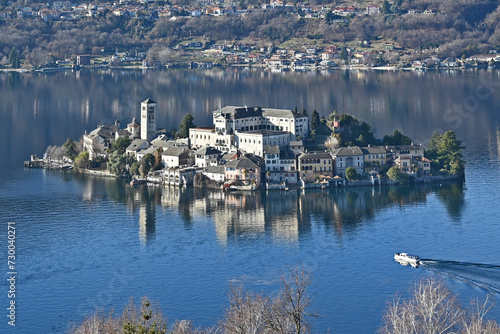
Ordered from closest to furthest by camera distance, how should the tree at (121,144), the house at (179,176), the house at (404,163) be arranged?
the house at (404,163) < the house at (179,176) < the tree at (121,144)

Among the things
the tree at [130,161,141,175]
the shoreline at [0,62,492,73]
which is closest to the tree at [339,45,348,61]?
the shoreline at [0,62,492,73]

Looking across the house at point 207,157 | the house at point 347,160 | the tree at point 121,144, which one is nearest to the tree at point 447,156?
the house at point 347,160

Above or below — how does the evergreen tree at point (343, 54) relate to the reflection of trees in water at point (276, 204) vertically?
above

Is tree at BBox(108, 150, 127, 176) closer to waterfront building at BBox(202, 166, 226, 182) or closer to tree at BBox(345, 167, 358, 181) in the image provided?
waterfront building at BBox(202, 166, 226, 182)

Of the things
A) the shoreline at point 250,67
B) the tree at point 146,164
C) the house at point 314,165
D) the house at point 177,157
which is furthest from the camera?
the shoreline at point 250,67

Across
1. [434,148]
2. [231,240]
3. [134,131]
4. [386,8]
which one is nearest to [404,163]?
[434,148]

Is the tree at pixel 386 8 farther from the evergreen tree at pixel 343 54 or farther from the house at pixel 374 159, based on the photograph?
the house at pixel 374 159

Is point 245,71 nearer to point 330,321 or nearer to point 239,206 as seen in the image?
point 239,206

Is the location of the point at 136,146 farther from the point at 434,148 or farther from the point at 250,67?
the point at 250,67
